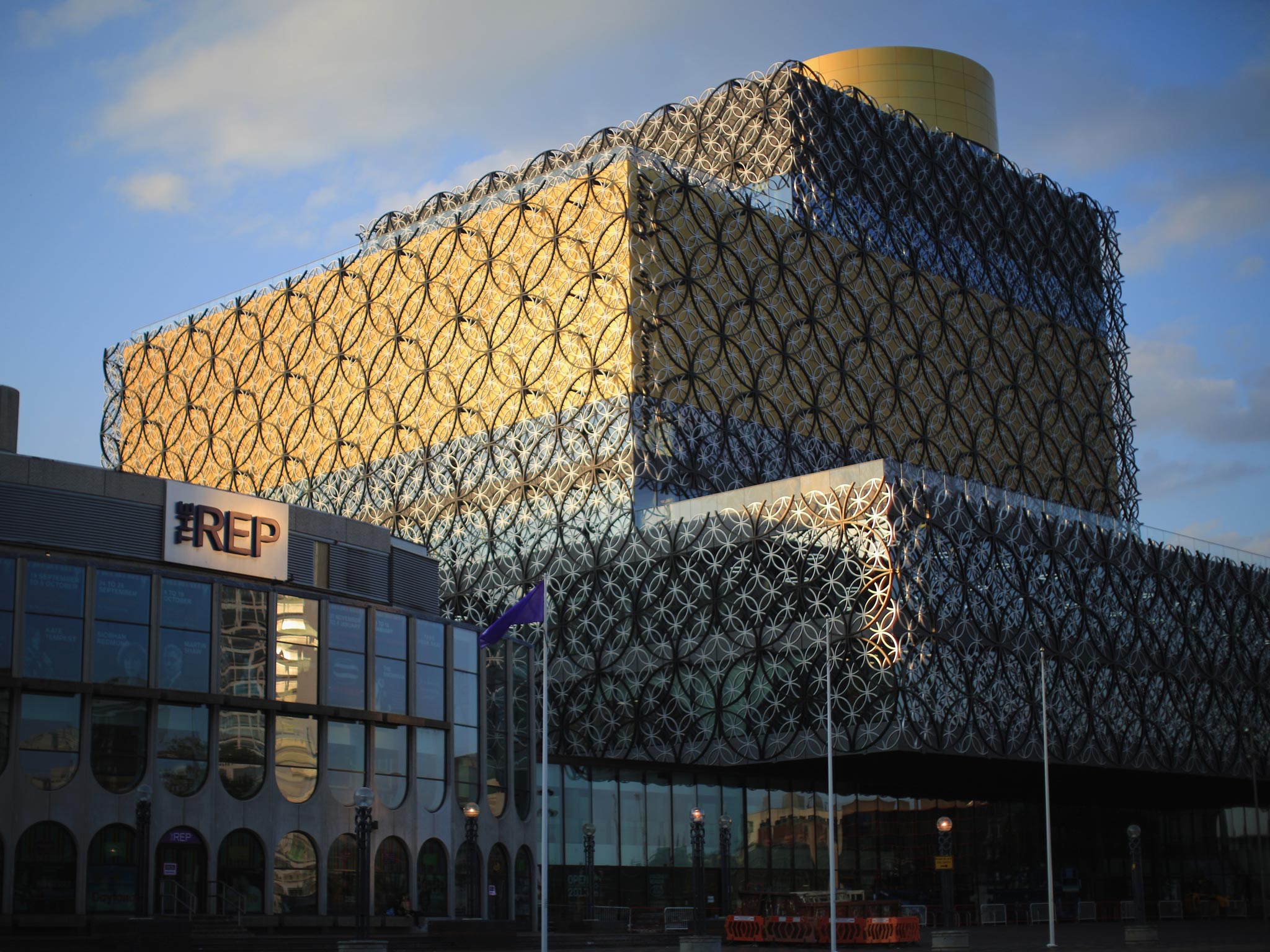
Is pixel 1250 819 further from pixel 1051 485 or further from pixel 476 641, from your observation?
pixel 476 641

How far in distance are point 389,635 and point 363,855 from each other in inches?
538

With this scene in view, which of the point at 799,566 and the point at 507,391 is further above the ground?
the point at 507,391

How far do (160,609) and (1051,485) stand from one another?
208ft

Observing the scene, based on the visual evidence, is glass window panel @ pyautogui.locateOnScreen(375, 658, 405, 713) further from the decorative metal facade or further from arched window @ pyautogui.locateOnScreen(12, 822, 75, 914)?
the decorative metal facade

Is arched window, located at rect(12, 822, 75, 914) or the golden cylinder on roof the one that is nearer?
arched window, located at rect(12, 822, 75, 914)

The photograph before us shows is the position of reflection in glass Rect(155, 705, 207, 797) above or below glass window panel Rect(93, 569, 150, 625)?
below

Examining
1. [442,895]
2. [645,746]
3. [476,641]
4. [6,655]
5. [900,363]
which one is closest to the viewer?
[6,655]

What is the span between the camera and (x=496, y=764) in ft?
202

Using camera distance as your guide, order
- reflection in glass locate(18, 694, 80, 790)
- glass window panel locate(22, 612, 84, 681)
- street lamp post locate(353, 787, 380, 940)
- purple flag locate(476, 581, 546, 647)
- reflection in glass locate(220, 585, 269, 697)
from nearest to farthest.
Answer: street lamp post locate(353, 787, 380, 940) < reflection in glass locate(18, 694, 80, 790) < glass window panel locate(22, 612, 84, 681) < purple flag locate(476, 581, 546, 647) < reflection in glass locate(220, 585, 269, 697)

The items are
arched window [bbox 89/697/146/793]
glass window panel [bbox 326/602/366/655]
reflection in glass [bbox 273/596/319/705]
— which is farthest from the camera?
glass window panel [bbox 326/602/366/655]

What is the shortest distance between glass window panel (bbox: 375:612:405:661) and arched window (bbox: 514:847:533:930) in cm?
984

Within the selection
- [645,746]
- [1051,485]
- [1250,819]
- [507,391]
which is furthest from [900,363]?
[1250,819]

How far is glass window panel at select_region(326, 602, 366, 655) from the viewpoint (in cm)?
5438

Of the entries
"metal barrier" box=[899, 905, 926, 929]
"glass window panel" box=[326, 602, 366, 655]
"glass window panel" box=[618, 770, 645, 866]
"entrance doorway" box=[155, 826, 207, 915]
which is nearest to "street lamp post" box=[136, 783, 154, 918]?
"entrance doorway" box=[155, 826, 207, 915]
